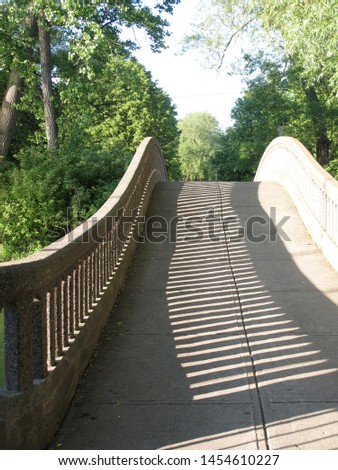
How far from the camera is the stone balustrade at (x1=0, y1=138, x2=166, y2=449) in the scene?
3.41 meters

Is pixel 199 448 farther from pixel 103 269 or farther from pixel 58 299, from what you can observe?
pixel 103 269

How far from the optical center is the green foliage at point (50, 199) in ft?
47.9

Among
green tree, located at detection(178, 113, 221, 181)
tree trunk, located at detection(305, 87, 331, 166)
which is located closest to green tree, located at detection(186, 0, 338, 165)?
tree trunk, located at detection(305, 87, 331, 166)

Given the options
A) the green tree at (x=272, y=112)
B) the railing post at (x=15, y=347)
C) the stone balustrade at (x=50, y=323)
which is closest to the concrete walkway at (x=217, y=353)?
Result: the stone balustrade at (x=50, y=323)

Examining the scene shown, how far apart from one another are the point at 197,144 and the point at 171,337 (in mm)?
97150

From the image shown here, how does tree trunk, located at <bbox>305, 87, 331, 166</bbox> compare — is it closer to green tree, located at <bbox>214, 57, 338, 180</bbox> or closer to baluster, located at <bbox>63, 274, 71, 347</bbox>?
green tree, located at <bbox>214, 57, 338, 180</bbox>

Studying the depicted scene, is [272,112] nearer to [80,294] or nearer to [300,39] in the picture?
[300,39]

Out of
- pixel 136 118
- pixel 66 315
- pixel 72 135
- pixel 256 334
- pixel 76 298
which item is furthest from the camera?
pixel 136 118

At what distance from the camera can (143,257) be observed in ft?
30.0

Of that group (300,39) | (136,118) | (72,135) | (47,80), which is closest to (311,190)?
(300,39)

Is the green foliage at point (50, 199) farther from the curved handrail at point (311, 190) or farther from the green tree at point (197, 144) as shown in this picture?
the green tree at point (197, 144)

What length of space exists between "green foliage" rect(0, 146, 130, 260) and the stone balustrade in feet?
26.5

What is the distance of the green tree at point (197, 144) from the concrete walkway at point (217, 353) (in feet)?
244

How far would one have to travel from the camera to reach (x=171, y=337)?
584 centimetres
